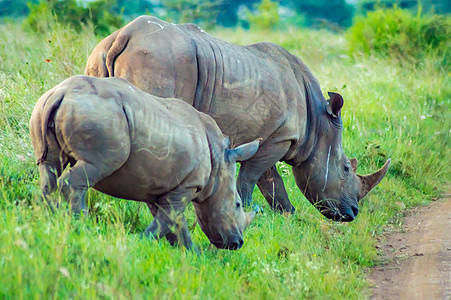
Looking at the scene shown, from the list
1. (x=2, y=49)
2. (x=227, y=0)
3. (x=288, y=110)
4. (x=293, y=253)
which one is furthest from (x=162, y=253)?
(x=227, y=0)

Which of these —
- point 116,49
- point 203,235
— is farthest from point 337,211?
point 116,49

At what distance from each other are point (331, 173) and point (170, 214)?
308cm

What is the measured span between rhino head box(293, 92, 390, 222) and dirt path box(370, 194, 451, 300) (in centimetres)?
59

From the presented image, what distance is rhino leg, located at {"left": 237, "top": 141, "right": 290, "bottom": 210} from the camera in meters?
7.39

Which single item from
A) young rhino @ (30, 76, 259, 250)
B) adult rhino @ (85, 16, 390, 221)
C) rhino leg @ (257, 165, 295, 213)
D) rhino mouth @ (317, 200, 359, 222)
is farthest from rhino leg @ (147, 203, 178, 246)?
rhino mouth @ (317, 200, 359, 222)

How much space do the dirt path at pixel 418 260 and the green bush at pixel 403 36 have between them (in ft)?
24.2

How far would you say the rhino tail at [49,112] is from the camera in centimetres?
456

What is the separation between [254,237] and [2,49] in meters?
5.12

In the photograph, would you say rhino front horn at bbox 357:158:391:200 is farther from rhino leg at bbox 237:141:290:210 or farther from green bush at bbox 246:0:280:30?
green bush at bbox 246:0:280:30

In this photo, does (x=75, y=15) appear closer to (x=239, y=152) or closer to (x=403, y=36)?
(x=403, y=36)

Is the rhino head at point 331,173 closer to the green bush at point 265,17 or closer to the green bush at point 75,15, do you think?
the green bush at point 75,15

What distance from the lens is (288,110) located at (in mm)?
7383

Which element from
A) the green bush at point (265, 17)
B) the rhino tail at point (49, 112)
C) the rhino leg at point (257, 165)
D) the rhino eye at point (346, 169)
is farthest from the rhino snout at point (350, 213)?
the green bush at point (265, 17)

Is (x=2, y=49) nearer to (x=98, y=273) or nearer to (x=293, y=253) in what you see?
(x=293, y=253)
